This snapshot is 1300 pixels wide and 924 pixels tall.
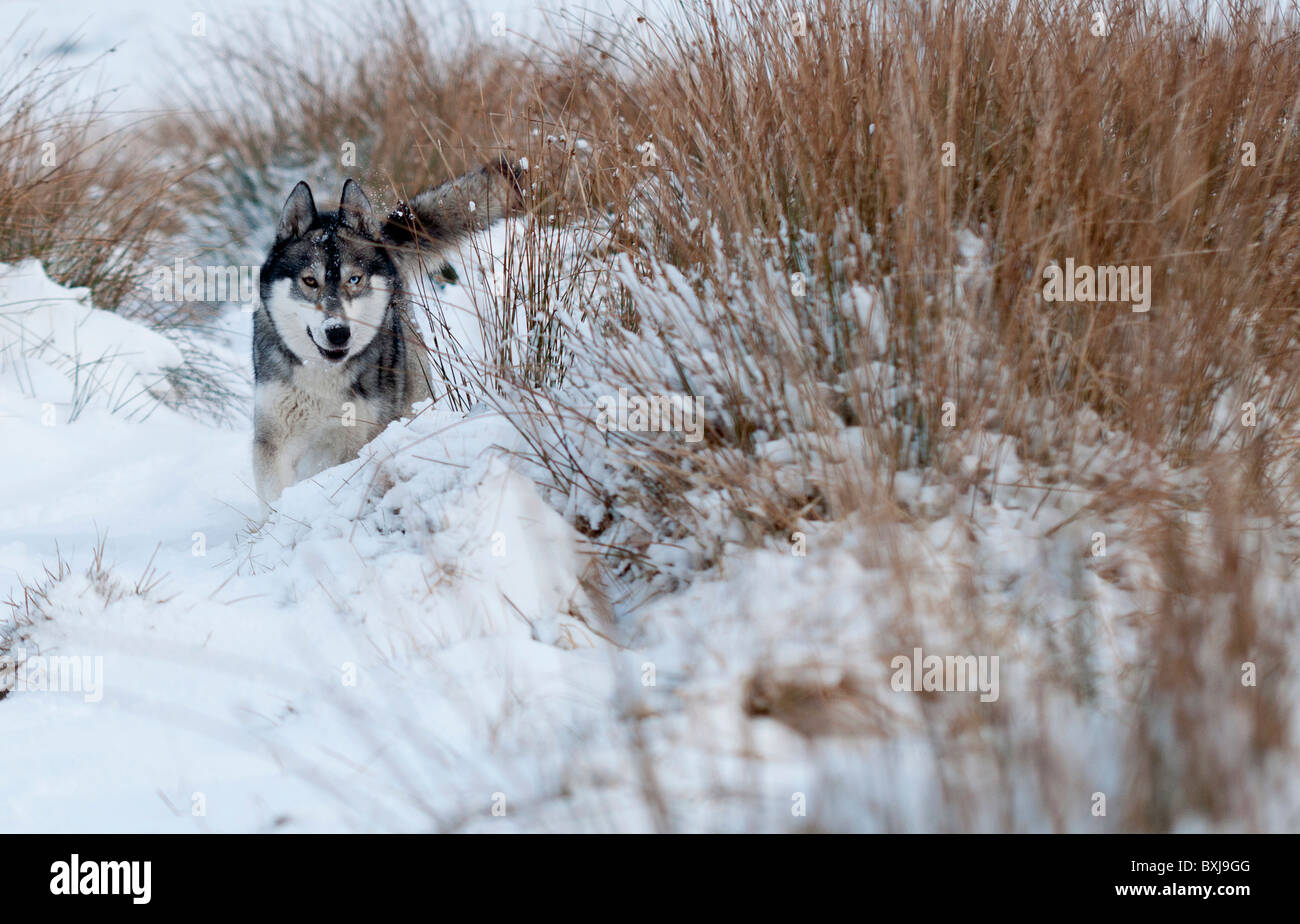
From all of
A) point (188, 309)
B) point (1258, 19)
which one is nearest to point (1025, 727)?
point (1258, 19)

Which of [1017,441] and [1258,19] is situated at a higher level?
[1258,19]

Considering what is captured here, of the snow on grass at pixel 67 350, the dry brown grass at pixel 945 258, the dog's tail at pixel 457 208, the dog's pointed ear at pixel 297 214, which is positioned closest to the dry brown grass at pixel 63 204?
the snow on grass at pixel 67 350

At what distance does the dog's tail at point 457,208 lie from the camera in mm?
3516

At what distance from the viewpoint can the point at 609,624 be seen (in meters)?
2.61

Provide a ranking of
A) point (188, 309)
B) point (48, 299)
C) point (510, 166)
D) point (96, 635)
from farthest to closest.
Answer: point (188, 309)
point (48, 299)
point (510, 166)
point (96, 635)

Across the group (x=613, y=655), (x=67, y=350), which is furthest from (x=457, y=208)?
(x=67, y=350)

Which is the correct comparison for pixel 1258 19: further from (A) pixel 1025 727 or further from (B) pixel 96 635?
(B) pixel 96 635

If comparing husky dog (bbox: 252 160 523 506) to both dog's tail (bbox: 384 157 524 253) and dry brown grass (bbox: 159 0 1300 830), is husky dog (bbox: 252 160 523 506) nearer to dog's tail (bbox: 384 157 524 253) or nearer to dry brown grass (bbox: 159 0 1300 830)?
dog's tail (bbox: 384 157 524 253)

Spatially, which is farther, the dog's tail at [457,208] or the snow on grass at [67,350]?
the snow on grass at [67,350]

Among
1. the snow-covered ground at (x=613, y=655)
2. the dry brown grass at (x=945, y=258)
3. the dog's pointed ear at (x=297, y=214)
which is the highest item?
the dog's pointed ear at (x=297, y=214)

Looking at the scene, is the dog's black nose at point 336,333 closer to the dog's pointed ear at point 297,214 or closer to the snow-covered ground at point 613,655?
the dog's pointed ear at point 297,214

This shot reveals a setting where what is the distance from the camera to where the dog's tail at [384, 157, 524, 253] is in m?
3.52

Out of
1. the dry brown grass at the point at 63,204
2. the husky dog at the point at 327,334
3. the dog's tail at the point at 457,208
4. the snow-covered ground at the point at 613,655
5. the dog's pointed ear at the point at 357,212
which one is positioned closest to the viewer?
the snow-covered ground at the point at 613,655
